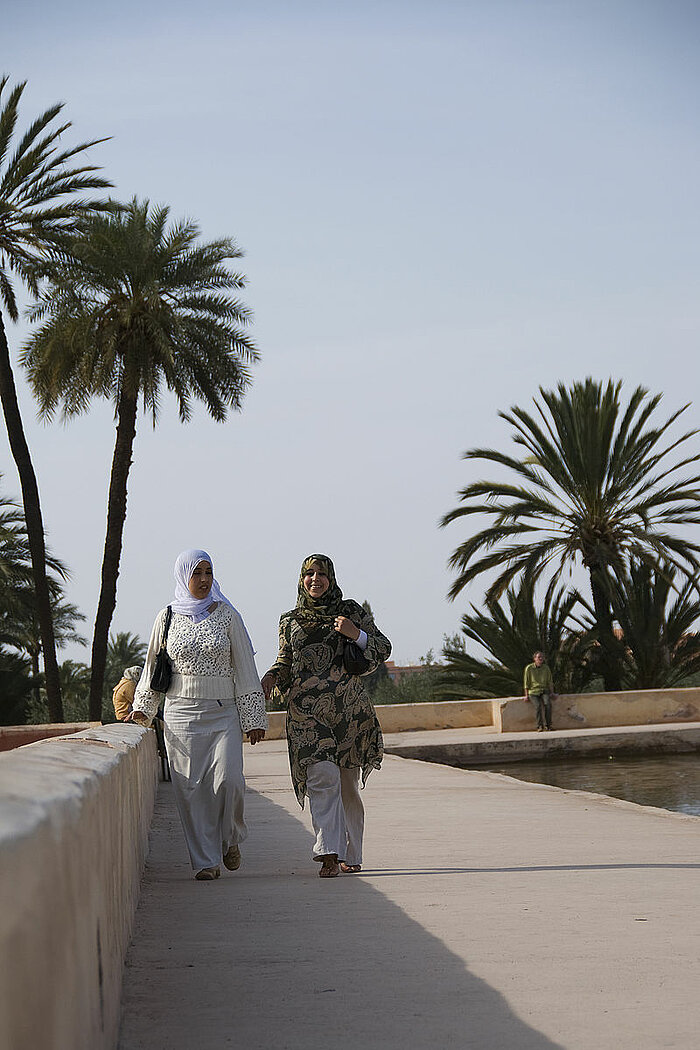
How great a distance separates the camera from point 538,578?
23297 mm

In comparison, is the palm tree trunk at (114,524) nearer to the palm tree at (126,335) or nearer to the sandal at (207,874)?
the palm tree at (126,335)

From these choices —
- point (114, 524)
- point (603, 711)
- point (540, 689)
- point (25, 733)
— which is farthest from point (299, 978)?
point (114, 524)

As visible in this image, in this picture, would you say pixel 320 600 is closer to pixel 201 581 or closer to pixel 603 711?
pixel 201 581

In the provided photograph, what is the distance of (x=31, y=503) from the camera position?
22.5 metres

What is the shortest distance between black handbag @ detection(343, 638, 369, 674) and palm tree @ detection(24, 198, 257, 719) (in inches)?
645

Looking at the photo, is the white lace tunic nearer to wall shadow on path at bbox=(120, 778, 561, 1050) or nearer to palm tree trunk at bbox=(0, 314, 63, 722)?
wall shadow on path at bbox=(120, 778, 561, 1050)

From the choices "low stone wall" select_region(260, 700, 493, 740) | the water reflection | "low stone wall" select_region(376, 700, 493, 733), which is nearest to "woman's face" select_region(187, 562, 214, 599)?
the water reflection

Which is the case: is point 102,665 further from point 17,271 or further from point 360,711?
point 360,711

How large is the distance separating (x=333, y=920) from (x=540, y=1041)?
1.77m

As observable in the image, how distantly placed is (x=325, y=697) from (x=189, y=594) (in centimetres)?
85

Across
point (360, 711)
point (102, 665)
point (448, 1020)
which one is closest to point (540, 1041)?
point (448, 1020)

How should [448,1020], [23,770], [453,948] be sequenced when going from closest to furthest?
[23,770]
[448,1020]
[453,948]

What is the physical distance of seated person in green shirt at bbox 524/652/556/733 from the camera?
19.7 metres

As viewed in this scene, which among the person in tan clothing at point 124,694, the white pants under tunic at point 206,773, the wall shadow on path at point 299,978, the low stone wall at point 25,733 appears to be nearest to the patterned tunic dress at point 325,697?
the white pants under tunic at point 206,773
